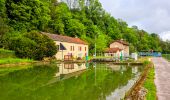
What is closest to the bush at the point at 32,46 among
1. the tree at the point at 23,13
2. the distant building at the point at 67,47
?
the distant building at the point at 67,47

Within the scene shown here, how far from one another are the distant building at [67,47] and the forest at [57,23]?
5368mm

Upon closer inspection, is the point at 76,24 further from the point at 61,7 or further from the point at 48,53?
the point at 48,53

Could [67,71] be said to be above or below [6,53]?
below

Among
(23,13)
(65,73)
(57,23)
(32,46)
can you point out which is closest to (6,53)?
(32,46)

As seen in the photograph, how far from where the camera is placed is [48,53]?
49531 millimetres

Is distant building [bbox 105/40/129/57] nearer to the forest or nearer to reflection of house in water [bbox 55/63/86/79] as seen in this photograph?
the forest

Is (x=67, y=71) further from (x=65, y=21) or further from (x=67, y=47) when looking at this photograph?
(x=65, y=21)

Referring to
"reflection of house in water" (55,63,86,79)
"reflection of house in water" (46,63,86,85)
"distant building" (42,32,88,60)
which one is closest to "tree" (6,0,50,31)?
"distant building" (42,32,88,60)

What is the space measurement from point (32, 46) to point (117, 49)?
44.6m

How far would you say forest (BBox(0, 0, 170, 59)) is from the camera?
160ft

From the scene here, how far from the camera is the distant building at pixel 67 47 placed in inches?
2226

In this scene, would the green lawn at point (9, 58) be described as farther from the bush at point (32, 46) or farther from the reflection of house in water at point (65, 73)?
the reflection of house in water at point (65, 73)

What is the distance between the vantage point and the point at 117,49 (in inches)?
3450

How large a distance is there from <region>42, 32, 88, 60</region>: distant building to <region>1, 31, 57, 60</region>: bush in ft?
18.3
